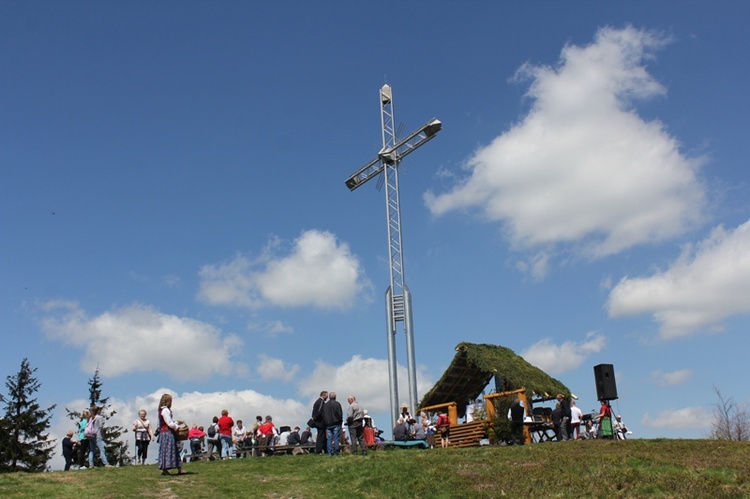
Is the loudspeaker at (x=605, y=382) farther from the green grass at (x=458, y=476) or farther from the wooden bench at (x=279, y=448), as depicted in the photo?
the wooden bench at (x=279, y=448)

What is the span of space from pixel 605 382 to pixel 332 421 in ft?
30.8

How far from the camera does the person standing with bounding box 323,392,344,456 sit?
1978 centimetres

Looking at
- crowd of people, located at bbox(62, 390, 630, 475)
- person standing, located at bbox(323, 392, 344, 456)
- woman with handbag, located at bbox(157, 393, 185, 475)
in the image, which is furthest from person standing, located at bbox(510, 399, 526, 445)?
woman with handbag, located at bbox(157, 393, 185, 475)

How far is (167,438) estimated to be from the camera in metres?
16.0

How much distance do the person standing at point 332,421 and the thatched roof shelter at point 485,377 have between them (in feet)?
29.4

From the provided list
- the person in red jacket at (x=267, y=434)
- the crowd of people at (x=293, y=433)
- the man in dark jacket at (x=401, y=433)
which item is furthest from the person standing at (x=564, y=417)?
the person in red jacket at (x=267, y=434)

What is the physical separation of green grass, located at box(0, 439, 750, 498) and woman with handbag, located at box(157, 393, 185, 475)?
39cm

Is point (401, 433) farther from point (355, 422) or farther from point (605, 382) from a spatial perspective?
point (605, 382)

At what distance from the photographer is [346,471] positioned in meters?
16.8

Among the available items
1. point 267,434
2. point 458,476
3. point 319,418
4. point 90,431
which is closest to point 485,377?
point 267,434

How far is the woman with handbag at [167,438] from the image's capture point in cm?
1557

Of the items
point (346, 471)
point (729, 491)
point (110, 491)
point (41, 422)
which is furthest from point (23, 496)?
point (41, 422)

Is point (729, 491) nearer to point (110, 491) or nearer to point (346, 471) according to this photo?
point (346, 471)

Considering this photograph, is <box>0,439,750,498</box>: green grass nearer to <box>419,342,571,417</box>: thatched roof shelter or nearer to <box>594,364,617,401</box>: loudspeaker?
<box>594,364,617,401</box>: loudspeaker
